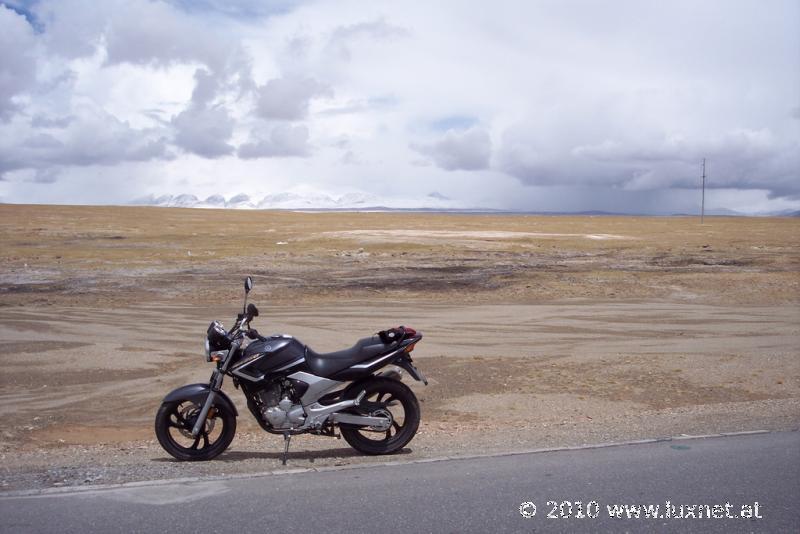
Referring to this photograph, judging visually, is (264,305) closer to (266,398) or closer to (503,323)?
(503,323)

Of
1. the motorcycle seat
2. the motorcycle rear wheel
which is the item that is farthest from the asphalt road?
the motorcycle seat

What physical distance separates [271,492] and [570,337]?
1288 cm

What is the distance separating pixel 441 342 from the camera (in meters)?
17.4

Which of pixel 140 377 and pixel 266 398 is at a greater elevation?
pixel 266 398

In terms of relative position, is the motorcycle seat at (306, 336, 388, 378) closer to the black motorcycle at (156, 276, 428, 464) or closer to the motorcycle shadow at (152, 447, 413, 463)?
the black motorcycle at (156, 276, 428, 464)

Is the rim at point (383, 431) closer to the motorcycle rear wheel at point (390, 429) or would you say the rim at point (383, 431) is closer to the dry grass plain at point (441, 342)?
the motorcycle rear wheel at point (390, 429)

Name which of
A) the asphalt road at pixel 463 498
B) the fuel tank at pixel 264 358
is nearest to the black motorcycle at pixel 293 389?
the fuel tank at pixel 264 358

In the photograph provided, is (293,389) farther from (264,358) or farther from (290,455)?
Result: (290,455)

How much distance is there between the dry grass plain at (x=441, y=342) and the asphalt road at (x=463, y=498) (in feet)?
2.61

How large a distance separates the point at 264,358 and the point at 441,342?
10336 millimetres

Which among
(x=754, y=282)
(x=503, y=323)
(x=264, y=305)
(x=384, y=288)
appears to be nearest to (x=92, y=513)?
(x=503, y=323)

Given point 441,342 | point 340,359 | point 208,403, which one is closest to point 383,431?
point 340,359

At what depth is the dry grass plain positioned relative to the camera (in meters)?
9.04

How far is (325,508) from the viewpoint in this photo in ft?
19.3
